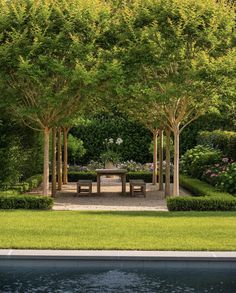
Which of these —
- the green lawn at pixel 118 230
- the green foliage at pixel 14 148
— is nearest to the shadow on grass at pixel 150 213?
the green lawn at pixel 118 230

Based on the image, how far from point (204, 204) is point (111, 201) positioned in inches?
200

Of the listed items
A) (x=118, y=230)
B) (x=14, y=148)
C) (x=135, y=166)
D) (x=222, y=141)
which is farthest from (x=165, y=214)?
(x=135, y=166)

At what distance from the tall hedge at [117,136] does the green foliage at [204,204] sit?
1907 cm

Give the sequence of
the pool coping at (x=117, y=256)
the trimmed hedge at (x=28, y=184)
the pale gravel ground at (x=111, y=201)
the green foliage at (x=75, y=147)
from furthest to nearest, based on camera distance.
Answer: the green foliage at (x=75, y=147), the trimmed hedge at (x=28, y=184), the pale gravel ground at (x=111, y=201), the pool coping at (x=117, y=256)

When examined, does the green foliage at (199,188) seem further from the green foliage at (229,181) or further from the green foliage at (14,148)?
the green foliage at (14,148)

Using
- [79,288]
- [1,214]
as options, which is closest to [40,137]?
[1,214]

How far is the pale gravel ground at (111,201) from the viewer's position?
22219mm

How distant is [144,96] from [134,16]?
7.72 ft

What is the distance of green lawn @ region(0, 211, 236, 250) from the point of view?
14.0 metres

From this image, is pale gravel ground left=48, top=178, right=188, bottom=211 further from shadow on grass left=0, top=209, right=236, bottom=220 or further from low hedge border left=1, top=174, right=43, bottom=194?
shadow on grass left=0, top=209, right=236, bottom=220

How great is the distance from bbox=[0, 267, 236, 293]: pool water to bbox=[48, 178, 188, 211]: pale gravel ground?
9.46 metres

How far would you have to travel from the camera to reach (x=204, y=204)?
790 inches

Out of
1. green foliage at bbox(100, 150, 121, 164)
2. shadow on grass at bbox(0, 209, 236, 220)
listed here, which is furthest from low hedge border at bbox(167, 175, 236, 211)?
green foliage at bbox(100, 150, 121, 164)

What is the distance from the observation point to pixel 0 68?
21.5 metres
